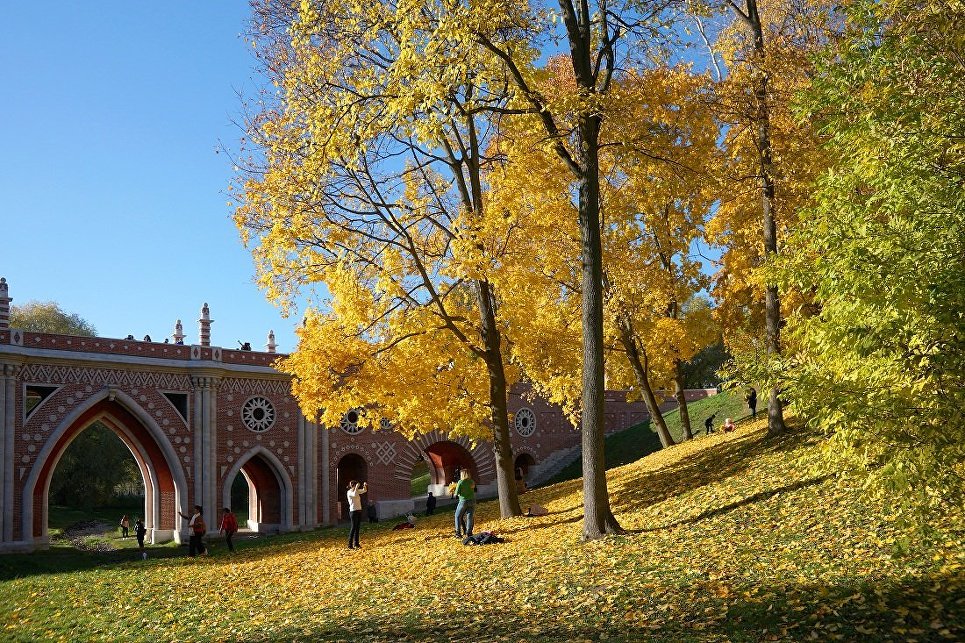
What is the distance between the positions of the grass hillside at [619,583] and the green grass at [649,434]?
17.2m

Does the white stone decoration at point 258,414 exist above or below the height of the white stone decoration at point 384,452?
above

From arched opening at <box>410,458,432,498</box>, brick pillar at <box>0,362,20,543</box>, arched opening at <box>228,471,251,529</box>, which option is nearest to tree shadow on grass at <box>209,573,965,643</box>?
brick pillar at <box>0,362,20,543</box>

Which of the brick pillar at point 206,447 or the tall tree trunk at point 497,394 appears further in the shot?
the brick pillar at point 206,447

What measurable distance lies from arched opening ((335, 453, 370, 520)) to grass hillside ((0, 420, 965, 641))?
16.0 m

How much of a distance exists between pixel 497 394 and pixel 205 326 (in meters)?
17.1

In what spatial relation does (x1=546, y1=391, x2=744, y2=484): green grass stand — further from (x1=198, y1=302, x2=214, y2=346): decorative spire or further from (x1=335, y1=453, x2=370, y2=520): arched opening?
(x1=198, y1=302, x2=214, y2=346): decorative spire

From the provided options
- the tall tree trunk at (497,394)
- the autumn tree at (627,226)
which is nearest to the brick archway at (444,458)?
the autumn tree at (627,226)

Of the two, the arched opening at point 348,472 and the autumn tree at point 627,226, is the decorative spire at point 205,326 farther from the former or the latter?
the autumn tree at point 627,226

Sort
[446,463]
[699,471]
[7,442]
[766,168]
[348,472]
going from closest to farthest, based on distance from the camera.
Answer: [766,168] < [699,471] < [7,442] < [348,472] < [446,463]

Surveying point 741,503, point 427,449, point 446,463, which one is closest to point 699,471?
point 741,503

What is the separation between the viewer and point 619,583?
27.2ft

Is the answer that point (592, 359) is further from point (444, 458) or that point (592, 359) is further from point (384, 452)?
point (444, 458)

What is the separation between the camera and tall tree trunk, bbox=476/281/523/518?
1480 centimetres

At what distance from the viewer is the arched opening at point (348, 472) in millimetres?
32188
